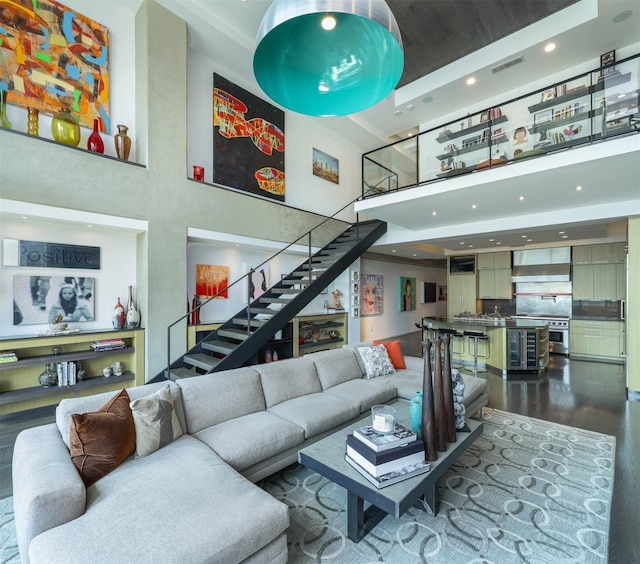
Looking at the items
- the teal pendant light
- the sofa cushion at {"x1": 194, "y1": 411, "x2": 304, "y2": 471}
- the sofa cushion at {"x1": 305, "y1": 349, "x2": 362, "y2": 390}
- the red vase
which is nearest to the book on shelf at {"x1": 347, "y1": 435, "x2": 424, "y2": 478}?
the sofa cushion at {"x1": 194, "y1": 411, "x2": 304, "y2": 471}

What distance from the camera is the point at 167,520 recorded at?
147 centimetres

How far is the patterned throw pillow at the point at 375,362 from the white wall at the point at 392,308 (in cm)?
430

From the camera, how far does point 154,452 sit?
2131 millimetres

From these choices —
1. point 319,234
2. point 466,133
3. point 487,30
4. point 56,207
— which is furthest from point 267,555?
point 487,30

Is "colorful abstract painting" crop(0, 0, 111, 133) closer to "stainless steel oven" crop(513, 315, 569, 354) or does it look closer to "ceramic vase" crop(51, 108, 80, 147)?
"ceramic vase" crop(51, 108, 80, 147)

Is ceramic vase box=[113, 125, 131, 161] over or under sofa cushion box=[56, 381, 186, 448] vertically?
over

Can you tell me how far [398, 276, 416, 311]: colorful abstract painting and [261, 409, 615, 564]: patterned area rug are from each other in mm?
7188

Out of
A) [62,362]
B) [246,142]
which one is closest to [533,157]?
[246,142]

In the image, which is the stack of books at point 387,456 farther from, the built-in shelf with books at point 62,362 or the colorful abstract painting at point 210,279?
the colorful abstract painting at point 210,279

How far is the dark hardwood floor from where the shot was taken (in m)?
2.13

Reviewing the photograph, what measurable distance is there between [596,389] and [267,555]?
18.8 feet

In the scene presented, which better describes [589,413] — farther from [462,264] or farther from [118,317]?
[118,317]

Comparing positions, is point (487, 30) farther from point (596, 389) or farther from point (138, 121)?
point (596, 389)

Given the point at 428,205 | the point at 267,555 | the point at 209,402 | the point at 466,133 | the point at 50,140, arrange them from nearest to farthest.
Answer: the point at 267,555, the point at 209,402, the point at 50,140, the point at 466,133, the point at 428,205
